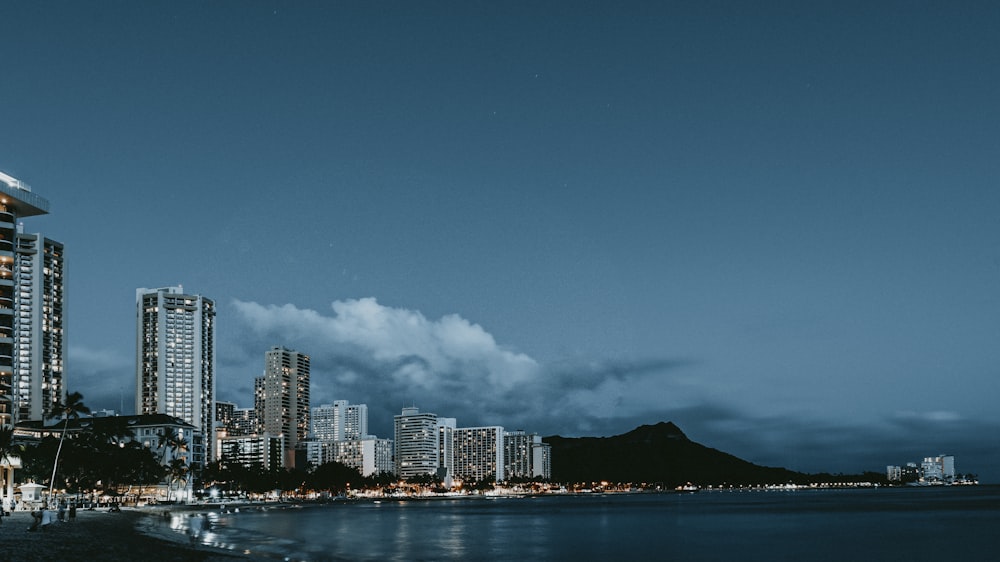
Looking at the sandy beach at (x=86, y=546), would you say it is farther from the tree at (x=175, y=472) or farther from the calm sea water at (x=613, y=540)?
the tree at (x=175, y=472)

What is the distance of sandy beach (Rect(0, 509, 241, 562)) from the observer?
4428 centimetres

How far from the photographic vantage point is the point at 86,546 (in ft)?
167

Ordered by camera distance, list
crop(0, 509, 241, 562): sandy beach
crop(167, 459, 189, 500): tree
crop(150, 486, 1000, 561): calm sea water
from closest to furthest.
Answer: crop(0, 509, 241, 562): sandy beach, crop(150, 486, 1000, 561): calm sea water, crop(167, 459, 189, 500): tree

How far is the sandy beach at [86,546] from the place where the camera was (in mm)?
44281

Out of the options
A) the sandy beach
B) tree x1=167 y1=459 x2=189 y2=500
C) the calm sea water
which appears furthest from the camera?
Answer: tree x1=167 y1=459 x2=189 y2=500

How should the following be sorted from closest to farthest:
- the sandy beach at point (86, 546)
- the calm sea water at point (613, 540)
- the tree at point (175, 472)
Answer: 1. the sandy beach at point (86, 546)
2. the calm sea water at point (613, 540)
3. the tree at point (175, 472)

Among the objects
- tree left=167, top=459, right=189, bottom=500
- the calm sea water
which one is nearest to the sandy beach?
the calm sea water

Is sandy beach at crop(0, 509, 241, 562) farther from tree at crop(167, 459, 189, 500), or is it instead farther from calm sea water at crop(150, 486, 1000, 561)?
tree at crop(167, 459, 189, 500)

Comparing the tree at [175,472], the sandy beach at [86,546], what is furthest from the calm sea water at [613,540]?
the tree at [175,472]

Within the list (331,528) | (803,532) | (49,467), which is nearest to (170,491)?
(49,467)

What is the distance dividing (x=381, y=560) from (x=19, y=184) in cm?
11863

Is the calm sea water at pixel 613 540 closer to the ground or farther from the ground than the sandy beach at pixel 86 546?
closer to the ground

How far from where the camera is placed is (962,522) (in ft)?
407

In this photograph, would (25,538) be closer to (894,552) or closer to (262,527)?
(262,527)
